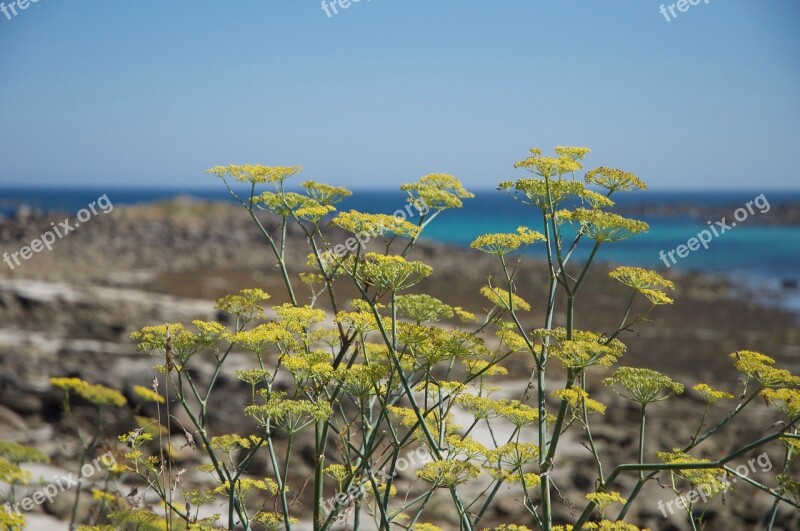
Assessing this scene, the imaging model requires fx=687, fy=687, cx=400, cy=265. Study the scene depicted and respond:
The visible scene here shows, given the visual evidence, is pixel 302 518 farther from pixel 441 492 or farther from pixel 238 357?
pixel 238 357

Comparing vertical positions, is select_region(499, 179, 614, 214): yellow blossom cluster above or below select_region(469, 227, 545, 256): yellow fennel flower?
above

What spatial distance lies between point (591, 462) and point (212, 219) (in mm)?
42036

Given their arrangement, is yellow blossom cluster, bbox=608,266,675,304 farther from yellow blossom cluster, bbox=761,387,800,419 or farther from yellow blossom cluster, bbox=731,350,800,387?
yellow blossom cluster, bbox=761,387,800,419

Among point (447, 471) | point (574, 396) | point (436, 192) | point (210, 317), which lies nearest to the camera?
point (447, 471)

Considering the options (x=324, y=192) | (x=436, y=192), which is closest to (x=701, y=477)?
(x=436, y=192)

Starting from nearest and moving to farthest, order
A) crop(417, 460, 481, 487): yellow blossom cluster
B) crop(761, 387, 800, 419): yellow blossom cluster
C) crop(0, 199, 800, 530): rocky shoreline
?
crop(417, 460, 481, 487): yellow blossom cluster → crop(761, 387, 800, 419): yellow blossom cluster → crop(0, 199, 800, 530): rocky shoreline

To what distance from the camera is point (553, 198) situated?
352 cm

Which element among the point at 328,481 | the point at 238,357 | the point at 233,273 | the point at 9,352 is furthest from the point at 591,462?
the point at 233,273

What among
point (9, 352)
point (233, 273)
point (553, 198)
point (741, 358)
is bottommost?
point (233, 273)

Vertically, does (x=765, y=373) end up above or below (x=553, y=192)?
below
